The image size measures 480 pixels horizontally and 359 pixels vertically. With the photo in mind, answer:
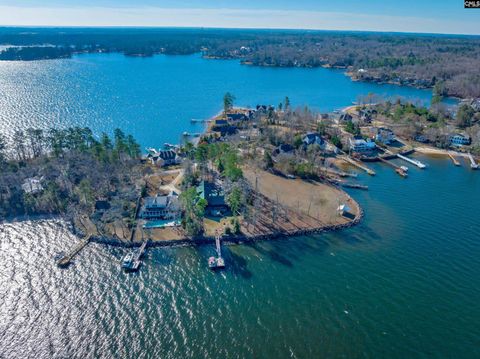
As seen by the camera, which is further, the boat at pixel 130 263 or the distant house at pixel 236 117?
the distant house at pixel 236 117

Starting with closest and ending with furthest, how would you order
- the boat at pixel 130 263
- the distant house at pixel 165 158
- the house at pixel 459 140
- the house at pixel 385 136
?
the boat at pixel 130 263 < the distant house at pixel 165 158 < the house at pixel 459 140 < the house at pixel 385 136

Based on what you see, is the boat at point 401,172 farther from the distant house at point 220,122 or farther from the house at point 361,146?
the distant house at point 220,122

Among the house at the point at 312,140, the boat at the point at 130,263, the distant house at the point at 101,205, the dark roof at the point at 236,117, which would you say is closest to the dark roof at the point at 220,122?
the dark roof at the point at 236,117

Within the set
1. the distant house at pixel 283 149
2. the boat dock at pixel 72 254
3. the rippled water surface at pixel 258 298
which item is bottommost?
the rippled water surface at pixel 258 298

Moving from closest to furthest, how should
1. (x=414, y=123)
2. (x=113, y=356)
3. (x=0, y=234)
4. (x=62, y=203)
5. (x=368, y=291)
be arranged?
(x=113, y=356), (x=368, y=291), (x=0, y=234), (x=62, y=203), (x=414, y=123)

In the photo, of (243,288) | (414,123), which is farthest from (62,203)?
(414,123)

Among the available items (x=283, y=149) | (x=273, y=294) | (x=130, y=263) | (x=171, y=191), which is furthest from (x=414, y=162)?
(x=130, y=263)

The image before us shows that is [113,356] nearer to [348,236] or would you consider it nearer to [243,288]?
[243,288]

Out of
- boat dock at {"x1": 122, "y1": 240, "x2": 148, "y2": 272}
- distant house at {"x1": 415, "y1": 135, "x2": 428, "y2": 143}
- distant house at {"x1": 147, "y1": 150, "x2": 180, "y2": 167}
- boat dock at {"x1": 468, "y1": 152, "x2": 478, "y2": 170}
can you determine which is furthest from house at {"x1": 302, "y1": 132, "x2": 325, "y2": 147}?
boat dock at {"x1": 122, "y1": 240, "x2": 148, "y2": 272}
